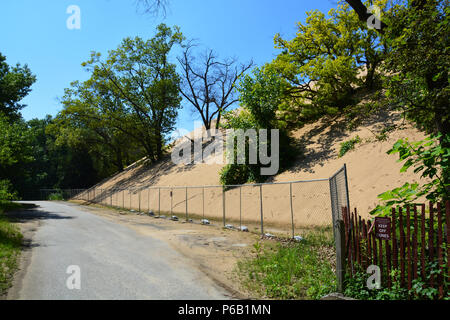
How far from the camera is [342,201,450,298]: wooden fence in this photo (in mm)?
4477

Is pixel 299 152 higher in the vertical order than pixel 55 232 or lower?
higher

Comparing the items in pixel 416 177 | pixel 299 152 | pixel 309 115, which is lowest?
pixel 416 177

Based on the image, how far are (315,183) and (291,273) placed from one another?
37.8ft

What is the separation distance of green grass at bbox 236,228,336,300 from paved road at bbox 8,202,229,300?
858 millimetres

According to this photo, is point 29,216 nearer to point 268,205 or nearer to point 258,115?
point 268,205

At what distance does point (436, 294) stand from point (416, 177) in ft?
34.4

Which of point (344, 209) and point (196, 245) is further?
point (196, 245)

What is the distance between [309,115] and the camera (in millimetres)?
27984

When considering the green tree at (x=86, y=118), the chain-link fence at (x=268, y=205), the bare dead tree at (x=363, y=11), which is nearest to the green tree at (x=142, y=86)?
the green tree at (x=86, y=118)

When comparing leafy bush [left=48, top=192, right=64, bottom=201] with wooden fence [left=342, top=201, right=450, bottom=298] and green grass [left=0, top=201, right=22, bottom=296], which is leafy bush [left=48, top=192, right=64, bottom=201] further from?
wooden fence [left=342, top=201, right=450, bottom=298]

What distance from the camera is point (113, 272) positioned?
7047mm
